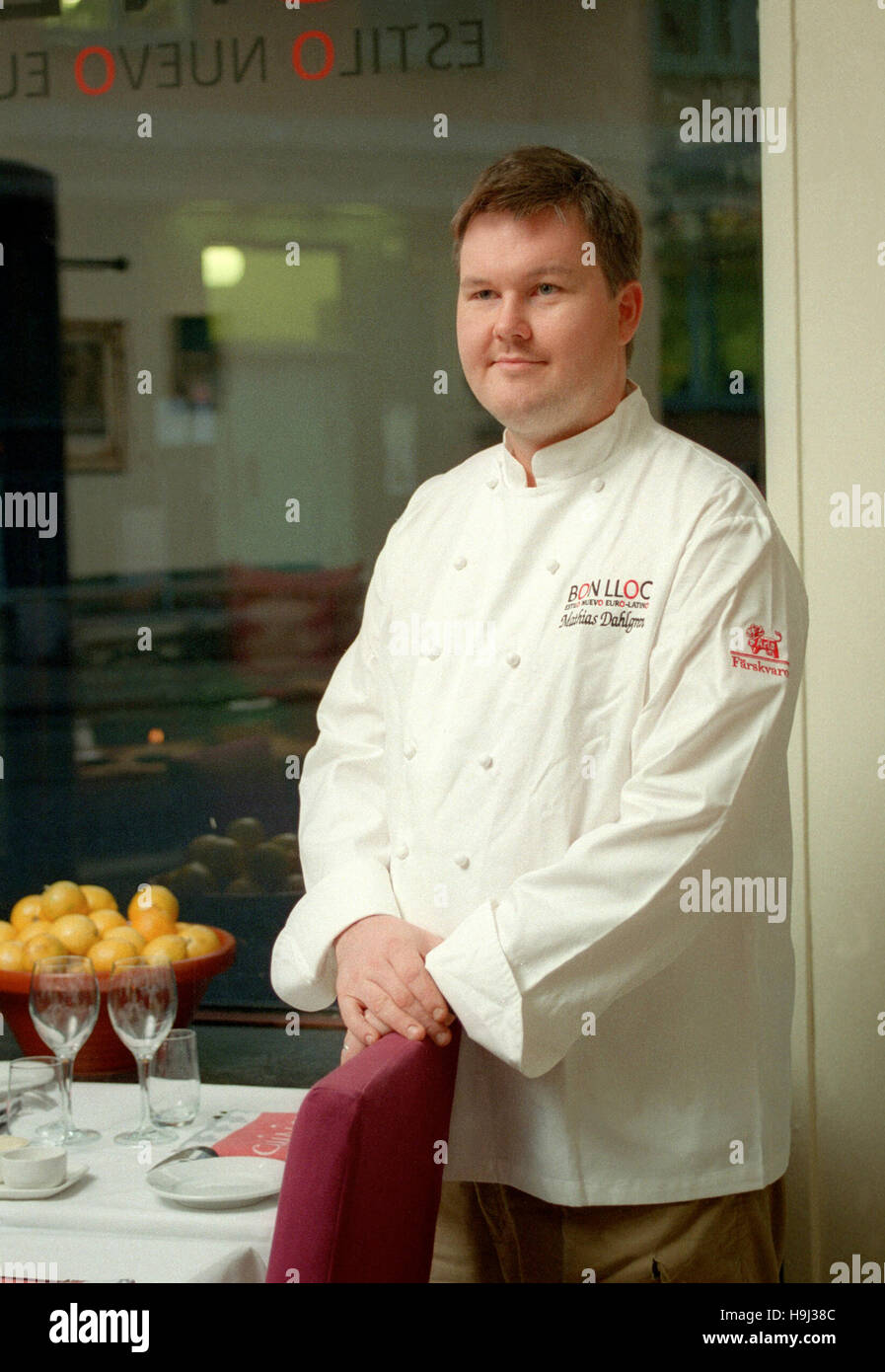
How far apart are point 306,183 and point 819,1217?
206cm

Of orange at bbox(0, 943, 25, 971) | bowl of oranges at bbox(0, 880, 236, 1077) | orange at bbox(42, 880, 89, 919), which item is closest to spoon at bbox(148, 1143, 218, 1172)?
bowl of oranges at bbox(0, 880, 236, 1077)

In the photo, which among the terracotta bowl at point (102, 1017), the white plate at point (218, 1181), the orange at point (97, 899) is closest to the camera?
the white plate at point (218, 1181)

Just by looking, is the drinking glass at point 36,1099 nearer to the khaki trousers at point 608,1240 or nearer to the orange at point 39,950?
the orange at point 39,950

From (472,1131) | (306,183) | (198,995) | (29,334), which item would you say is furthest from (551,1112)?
(29,334)

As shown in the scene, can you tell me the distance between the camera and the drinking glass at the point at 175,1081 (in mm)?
1562

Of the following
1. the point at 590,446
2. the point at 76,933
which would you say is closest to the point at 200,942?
the point at 76,933

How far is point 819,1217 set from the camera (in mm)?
2271

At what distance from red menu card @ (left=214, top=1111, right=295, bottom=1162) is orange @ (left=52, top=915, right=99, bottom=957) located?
36 cm

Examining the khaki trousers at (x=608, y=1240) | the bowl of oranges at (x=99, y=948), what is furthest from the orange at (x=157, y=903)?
the khaki trousers at (x=608, y=1240)

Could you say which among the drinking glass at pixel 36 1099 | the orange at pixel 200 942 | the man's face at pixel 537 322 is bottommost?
the drinking glass at pixel 36 1099

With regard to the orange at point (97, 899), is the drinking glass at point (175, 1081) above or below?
below

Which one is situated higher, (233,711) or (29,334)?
(29,334)

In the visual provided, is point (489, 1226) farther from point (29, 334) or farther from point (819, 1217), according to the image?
point (29, 334)

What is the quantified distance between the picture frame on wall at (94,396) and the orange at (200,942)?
4.41 ft
